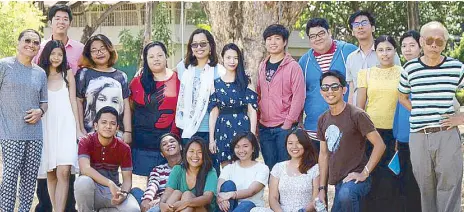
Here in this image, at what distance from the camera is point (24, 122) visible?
6.26 metres

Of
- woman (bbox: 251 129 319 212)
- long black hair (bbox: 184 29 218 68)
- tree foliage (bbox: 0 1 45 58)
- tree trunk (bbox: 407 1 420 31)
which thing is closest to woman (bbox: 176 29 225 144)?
long black hair (bbox: 184 29 218 68)

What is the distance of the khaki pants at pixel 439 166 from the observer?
19.1 feet

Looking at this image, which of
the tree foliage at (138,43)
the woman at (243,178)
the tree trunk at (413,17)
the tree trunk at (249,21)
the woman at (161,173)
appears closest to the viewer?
the woman at (243,178)

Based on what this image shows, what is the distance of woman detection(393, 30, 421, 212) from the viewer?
20.8 ft

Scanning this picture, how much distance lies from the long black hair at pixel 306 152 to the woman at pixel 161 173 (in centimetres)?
101

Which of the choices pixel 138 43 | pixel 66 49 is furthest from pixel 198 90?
pixel 138 43

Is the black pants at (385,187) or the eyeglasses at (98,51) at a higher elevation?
the eyeglasses at (98,51)

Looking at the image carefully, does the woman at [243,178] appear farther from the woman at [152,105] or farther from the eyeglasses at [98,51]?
the eyeglasses at [98,51]

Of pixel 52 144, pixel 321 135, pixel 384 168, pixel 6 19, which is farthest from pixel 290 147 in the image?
pixel 6 19

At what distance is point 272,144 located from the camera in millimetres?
6605

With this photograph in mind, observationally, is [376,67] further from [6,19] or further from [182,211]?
[6,19]

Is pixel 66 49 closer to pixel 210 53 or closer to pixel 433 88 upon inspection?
pixel 210 53

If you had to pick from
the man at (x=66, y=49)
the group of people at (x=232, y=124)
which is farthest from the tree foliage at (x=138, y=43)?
the group of people at (x=232, y=124)

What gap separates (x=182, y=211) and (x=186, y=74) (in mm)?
1263
